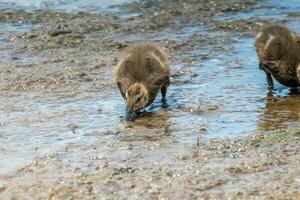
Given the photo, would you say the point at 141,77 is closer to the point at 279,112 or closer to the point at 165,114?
the point at 165,114

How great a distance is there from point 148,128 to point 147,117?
1.69 ft

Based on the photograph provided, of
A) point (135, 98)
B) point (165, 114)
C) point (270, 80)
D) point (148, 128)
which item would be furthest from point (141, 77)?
point (270, 80)

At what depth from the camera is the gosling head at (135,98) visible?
756 centimetres

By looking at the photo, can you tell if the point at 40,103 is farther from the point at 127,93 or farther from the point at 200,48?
the point at 200,48

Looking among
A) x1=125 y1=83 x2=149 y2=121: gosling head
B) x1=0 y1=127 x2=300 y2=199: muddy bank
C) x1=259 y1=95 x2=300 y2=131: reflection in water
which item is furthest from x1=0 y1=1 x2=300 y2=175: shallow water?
x1=0 y1=127 x2=300 y2=199: muddy bank

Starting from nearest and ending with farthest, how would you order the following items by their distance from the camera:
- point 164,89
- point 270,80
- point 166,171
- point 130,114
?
1. point 166,171
2. point 130,114
3. point 164,89
4. point 270,80

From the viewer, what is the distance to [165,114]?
768cm

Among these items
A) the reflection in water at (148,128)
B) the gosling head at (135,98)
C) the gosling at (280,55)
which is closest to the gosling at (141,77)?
the gosling head at (135,98)

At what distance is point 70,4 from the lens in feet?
46.0

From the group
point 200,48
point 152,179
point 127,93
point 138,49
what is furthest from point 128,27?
point 152,179

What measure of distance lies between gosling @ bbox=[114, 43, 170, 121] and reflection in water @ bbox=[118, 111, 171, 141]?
0.13 meters

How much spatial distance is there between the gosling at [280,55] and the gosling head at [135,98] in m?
1.54

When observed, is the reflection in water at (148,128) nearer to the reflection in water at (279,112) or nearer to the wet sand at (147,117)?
the wet sand at (147,117)

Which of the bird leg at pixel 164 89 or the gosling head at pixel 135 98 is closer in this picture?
the gosling head at pixel 135 98
